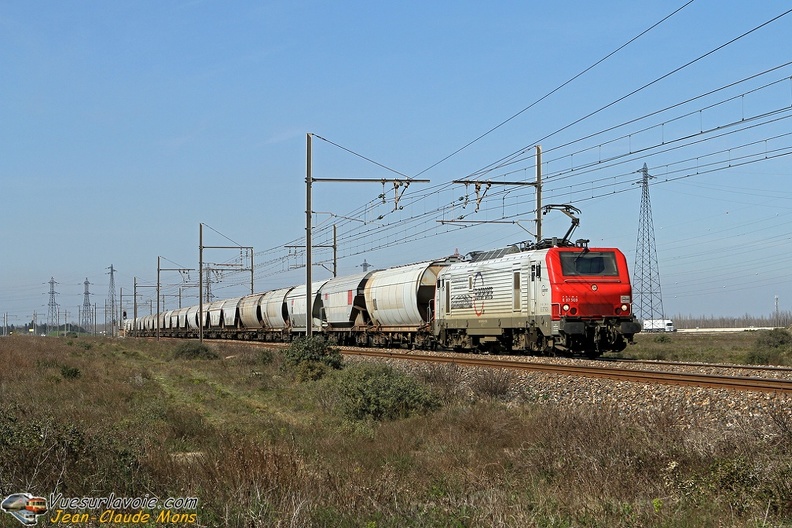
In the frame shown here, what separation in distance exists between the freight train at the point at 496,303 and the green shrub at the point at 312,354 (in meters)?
2.41

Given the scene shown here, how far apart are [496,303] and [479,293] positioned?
140cm

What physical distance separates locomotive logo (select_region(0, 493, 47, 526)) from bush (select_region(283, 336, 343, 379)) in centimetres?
1891

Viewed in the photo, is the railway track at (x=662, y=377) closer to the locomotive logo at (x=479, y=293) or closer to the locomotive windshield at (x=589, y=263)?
the locomotive windshield at (x=589, y=263)

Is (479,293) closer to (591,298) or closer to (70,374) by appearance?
(591,298)

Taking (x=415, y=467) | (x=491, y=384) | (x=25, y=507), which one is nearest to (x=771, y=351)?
(x=491, y=384)

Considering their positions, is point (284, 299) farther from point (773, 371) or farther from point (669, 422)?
point (669, 422)

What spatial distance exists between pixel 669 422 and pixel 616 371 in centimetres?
847

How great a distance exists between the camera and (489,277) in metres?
29.6

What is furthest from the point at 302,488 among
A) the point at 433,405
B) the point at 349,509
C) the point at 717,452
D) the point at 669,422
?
the point at 433,405

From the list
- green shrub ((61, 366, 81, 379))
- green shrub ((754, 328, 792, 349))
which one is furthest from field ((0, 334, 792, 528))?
green shrub ((754, 328, 792, 349))

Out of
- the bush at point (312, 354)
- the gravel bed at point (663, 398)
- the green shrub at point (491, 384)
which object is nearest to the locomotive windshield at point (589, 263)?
the gravel bed at point (663, 398)

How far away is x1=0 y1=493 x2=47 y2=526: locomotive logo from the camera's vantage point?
22.3ft

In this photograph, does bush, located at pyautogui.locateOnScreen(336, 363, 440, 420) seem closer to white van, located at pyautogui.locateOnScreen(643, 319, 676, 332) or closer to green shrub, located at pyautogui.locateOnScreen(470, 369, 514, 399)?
green shrub, located at pyautogui.locateOnScreen(470, 369, 514, 399)

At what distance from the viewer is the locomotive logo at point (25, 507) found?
6.80 metres
